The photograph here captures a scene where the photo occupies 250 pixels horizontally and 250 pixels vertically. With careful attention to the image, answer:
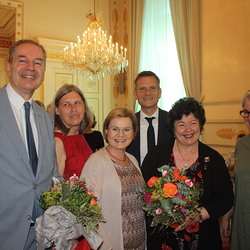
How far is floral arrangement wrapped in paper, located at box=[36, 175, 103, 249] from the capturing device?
1524mm

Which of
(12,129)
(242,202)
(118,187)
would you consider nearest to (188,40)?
(242,202)

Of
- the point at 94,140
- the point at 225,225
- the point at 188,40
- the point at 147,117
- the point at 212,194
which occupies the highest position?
the point at 188,40

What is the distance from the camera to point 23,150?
184cm

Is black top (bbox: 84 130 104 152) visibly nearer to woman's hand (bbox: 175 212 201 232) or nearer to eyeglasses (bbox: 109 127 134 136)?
eyeglasses (bbox: 109 127 134 136)

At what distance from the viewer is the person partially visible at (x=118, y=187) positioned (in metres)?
2.12

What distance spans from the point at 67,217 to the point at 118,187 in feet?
2.29

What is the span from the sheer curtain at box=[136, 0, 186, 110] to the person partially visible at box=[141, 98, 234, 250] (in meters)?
3.91

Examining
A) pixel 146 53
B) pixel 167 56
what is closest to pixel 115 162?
pixel 167 56

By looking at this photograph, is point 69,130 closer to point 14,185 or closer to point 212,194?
point 14,185

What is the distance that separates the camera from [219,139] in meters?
5.27

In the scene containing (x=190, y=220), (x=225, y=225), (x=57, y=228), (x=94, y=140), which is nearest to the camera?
(x=57, y=228)

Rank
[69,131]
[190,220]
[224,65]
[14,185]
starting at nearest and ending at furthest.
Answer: [14,185] → [190,220] → [69,131] → [224,65]

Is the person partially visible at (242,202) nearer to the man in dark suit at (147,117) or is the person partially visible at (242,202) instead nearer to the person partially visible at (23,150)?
the man in dark suit at (147,117)

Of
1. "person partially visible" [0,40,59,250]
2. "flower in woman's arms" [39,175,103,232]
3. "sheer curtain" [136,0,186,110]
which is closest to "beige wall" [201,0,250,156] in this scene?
"sheer curtain" [136,0,186,110]
